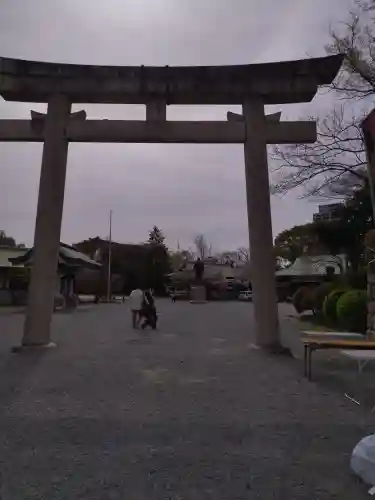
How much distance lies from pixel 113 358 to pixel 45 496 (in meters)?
7.42

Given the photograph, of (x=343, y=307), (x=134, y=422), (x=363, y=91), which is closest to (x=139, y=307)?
(x=343, y=307)

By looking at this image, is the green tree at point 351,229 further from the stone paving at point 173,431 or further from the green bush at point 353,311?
the stone paving at point 173,431

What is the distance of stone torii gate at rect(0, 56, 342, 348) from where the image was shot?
1234 centimetres

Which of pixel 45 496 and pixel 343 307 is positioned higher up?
pixel 343 307

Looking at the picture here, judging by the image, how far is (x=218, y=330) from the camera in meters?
19.0

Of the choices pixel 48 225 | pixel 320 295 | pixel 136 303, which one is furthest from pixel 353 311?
pixel 48 225

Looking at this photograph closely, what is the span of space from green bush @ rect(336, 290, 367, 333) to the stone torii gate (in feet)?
17.0

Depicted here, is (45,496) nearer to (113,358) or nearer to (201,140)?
(113,358)

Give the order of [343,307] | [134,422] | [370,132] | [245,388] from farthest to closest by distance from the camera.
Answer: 1. [343,307]
2. [370,132]
3. [245,388]
4. [134,422]

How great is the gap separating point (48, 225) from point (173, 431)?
766 centimetres

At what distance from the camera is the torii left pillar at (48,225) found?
1227 centimetres

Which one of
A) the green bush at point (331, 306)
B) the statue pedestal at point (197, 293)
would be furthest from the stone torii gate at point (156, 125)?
the statue pedestal at point (197, 293)

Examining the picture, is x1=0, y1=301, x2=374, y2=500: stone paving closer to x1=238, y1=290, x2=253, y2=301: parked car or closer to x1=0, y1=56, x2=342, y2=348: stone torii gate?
x1=0, y1=56, x2=342, y2=348: stone torii gate

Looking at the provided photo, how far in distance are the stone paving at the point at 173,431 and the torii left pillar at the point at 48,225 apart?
152 cm
